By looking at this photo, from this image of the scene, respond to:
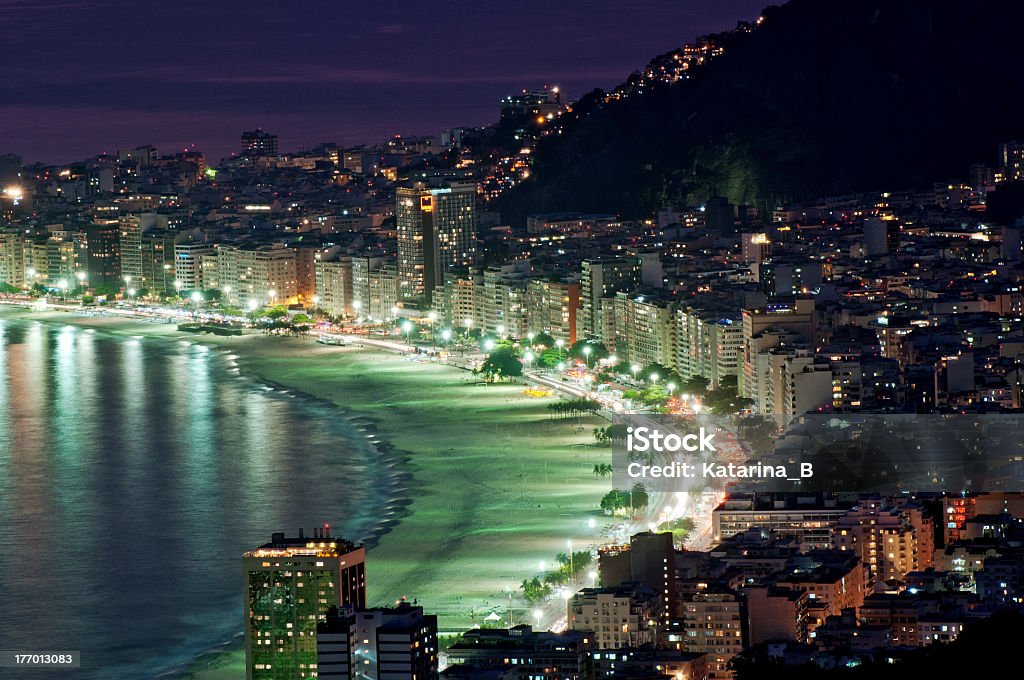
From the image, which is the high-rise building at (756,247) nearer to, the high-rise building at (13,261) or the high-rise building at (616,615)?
the high-rise building at (13,261)

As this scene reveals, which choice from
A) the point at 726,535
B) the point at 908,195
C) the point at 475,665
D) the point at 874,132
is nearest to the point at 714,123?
the point at 874,132

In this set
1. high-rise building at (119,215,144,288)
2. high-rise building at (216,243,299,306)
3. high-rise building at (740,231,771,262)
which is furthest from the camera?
high-rise building at (119,215,144,288)

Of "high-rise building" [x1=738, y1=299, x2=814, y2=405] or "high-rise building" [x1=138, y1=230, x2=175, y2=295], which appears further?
"high-rise building" [x1=138, y1=230, x2=175, y2=295]

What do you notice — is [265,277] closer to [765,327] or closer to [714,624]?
[765,327]

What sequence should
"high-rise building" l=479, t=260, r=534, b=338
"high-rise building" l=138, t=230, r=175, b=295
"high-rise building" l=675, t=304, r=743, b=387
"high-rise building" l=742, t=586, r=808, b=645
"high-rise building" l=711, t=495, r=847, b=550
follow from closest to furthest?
"high-rise building" l=742, t=586, r=808, b=645 < "high-rise building" l=711, t=495, r=847, b=550 < "high-rise building" l=675, t=304, r=743, b=387 < "high-rise building" l=479, t=260, r=534, b=338 < "high-rise building" l=138, t=230, r=175, b=295

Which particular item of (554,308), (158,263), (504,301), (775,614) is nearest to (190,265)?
(158,263)

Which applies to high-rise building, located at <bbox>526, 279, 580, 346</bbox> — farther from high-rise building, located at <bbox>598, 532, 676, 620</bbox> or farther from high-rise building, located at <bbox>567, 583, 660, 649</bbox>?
high-rise building, located at <bbox>567, 583, 660, 649</bbox>

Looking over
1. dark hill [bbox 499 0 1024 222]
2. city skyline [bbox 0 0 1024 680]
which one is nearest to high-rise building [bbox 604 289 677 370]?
city skyline [bbox 0 0 1024 680]
